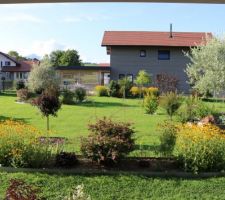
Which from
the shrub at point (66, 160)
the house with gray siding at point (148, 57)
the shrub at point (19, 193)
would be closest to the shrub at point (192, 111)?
the shrub at point (66, 160)

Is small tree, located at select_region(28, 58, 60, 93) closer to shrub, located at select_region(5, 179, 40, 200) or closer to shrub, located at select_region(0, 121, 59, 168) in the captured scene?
shrub, located at select_region(0, 121, 59, 168)

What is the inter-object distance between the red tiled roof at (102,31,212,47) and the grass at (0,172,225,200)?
32810 mm

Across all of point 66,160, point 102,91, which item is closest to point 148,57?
point 102,91

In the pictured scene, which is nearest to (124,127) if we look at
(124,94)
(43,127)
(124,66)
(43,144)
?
(43,144)

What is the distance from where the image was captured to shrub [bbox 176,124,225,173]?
9.75 metres

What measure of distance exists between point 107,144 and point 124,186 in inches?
42.7

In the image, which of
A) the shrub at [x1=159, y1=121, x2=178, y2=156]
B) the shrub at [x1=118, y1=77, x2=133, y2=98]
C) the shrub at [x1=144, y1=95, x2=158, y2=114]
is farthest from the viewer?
the shrub at [x1=118, y1=77, x2=133, y2=98]

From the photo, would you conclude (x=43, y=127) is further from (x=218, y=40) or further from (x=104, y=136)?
(x=218, y=40)

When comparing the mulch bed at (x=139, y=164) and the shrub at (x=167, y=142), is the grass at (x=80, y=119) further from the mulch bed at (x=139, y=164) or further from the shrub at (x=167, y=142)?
the shrub at (x=167, y=142)

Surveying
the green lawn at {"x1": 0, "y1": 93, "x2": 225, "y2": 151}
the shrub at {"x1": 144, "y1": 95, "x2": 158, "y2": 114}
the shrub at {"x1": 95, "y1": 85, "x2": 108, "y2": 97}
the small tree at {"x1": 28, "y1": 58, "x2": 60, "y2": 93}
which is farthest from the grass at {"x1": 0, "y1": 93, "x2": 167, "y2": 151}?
the shrub at {"x1": 95, "y1": 85, "x2": 108, "y2": 97}

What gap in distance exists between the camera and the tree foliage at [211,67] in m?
23.5

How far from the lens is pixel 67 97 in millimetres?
27406

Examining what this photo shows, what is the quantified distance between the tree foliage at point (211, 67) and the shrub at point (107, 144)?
13681mm

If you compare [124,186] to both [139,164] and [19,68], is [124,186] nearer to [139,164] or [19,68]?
[139,164]
